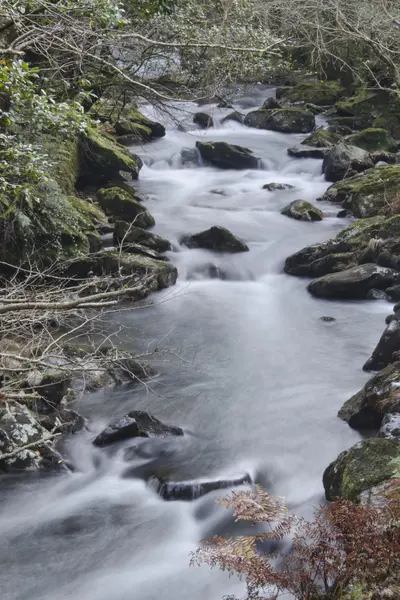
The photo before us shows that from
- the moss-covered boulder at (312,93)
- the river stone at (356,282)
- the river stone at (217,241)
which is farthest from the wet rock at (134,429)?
the moss-covered boulder at (312,93)

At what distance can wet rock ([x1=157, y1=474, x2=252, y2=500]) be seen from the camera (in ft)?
19.2

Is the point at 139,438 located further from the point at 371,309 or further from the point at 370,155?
the point at 370,155

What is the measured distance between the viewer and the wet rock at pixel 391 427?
517cm

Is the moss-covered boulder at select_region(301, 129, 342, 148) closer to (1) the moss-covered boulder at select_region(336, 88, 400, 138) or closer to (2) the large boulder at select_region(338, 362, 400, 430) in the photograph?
(1) the moss-covered boulder at select_region(336, 88, 400, 138)

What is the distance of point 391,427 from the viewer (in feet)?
17.3

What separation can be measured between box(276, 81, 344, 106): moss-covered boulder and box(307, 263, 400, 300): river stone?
46.6 feet

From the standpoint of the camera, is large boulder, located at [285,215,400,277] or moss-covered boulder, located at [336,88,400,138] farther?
moss-covered boulder, located at [336,88,400,138]

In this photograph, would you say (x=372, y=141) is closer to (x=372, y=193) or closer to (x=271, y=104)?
(x=372, y=193)

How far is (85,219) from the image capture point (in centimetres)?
1075

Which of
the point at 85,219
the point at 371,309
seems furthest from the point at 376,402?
the point at 85,219

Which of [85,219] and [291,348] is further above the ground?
[85,219]

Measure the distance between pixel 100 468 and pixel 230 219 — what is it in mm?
9120

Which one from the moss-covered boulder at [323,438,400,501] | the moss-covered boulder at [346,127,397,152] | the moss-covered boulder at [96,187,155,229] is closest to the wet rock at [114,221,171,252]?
the moss-covered boulder at [96,187,155,229]

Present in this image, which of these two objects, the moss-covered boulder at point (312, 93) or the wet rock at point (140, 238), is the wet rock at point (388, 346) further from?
the moss-covered boulder at point (312, 93)
